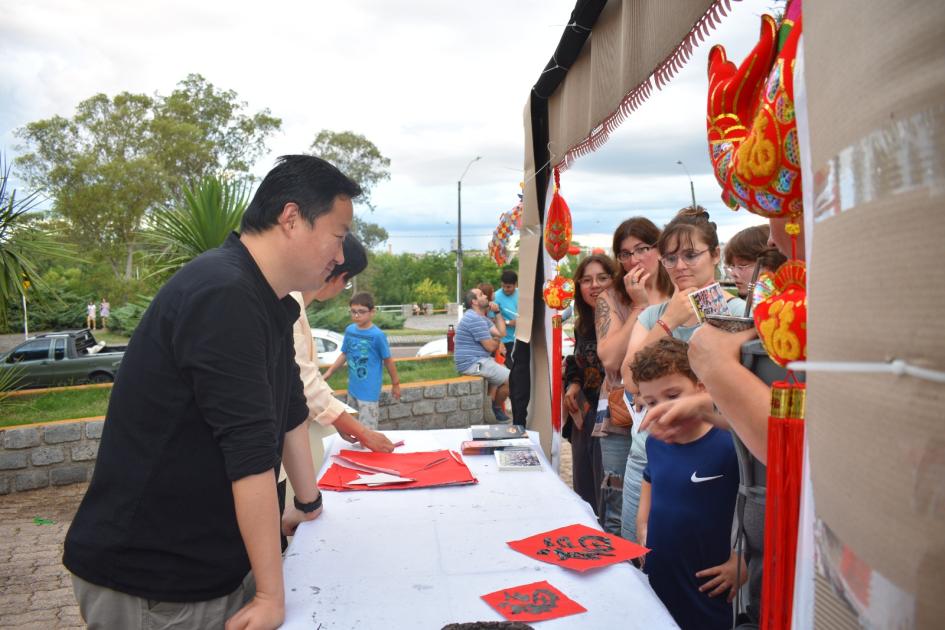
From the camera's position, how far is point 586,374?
12.3ft

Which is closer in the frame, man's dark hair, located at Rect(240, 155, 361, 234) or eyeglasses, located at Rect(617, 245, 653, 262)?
man's dark hair, located at Rect(240, 155, 361, 234)

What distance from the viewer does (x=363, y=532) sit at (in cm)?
191

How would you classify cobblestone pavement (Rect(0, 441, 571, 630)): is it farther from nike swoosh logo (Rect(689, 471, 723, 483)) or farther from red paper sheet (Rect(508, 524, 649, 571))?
nike swoosh logo (Rect(689, 471, 723, 483))

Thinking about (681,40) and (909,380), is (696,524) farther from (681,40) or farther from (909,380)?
(909,380)

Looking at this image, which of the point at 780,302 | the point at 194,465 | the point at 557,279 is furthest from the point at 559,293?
the point at 780,302

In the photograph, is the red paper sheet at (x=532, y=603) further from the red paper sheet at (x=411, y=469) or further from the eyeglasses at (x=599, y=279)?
the eyeglasses at (x=599, y=279)

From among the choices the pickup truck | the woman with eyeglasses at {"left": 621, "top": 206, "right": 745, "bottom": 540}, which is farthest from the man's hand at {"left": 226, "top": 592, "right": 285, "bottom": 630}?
the pickup truck

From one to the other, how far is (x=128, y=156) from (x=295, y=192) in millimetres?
25359

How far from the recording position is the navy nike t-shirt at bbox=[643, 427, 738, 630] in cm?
195

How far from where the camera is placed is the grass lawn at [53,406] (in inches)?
237

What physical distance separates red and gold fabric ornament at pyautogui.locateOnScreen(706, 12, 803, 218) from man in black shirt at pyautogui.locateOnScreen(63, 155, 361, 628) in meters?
0.89

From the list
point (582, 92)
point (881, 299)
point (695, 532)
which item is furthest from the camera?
point (582, 92)

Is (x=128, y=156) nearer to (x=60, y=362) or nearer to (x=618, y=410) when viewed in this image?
(x=60, y=362)

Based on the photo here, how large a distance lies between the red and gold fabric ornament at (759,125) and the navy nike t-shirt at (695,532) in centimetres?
100
